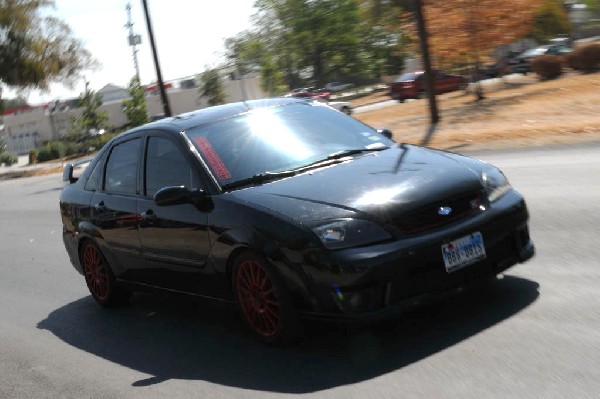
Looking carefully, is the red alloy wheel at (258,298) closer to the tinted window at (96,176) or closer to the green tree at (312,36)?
the tinted window at (96,176)

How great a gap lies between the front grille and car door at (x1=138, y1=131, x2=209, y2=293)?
58.2 inches

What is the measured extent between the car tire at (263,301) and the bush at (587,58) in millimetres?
36142

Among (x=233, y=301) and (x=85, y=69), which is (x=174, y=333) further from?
(x=85, y=69)

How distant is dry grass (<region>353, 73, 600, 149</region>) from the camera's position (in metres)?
19.0

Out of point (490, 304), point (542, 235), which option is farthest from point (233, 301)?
point (542, 235)

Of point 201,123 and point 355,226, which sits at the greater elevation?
point 201,123

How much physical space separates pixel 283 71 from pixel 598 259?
7509 centimetres

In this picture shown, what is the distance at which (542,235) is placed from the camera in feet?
27.1

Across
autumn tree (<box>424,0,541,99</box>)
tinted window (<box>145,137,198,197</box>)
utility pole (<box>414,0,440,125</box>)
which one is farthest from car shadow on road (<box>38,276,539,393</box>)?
autumn tree (<box>424,0,541,99</box>)

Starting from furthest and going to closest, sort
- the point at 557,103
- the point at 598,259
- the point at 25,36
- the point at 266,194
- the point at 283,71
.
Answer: the point at 283,71 → the point at 25,36 → the point at 557,103 → the point at 598,259 → the point at 266,194

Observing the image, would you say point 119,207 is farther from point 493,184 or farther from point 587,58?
point 587,58

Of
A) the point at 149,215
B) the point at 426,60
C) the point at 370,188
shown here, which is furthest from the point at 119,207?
the point at 426,60

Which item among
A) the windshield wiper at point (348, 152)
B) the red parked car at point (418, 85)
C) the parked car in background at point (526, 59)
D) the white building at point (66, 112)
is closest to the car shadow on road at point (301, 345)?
the windshield wiper at point (348, 152)

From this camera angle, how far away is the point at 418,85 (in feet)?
152
